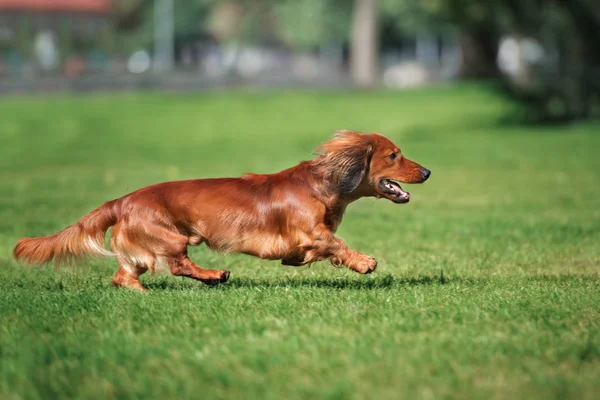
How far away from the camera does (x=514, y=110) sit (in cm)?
3481

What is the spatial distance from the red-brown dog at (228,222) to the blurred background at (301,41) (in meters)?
25.5

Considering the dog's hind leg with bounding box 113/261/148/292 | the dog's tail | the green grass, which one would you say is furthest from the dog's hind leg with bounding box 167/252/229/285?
the dog's tail

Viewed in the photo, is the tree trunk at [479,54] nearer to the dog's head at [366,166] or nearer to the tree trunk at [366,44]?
the tree trunk at [366,44]

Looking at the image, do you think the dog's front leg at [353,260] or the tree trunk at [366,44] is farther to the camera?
the tree trunk at [366,44]

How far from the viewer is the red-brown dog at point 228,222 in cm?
705

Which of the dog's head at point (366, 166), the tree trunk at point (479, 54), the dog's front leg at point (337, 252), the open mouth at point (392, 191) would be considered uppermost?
the dog's head at point (366, 166)

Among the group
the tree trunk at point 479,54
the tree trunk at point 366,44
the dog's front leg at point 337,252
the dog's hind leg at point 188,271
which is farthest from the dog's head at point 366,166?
the tree trunk at point 479,54

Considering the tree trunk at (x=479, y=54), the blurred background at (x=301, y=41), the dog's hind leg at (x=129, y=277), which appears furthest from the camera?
the tree trunk at (x=479, y=54)

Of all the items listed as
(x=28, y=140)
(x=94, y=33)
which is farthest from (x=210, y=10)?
(x=28, y=140)

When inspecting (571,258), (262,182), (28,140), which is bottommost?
(28,140)

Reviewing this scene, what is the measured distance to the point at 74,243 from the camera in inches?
282

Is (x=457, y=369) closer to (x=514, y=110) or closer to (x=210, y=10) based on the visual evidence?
(x=514, y=110)

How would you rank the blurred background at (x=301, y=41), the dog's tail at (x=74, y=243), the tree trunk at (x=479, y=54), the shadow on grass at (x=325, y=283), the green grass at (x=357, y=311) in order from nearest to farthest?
the green grass at (x=357, y=311), the dog's tail at (x=74, y=243), the shadow on grass at (x=325, y=283), the blurred background at (x=301, y=41), the tree trunk at (x=479, y=54)

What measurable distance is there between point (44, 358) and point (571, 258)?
5460 millimetres
